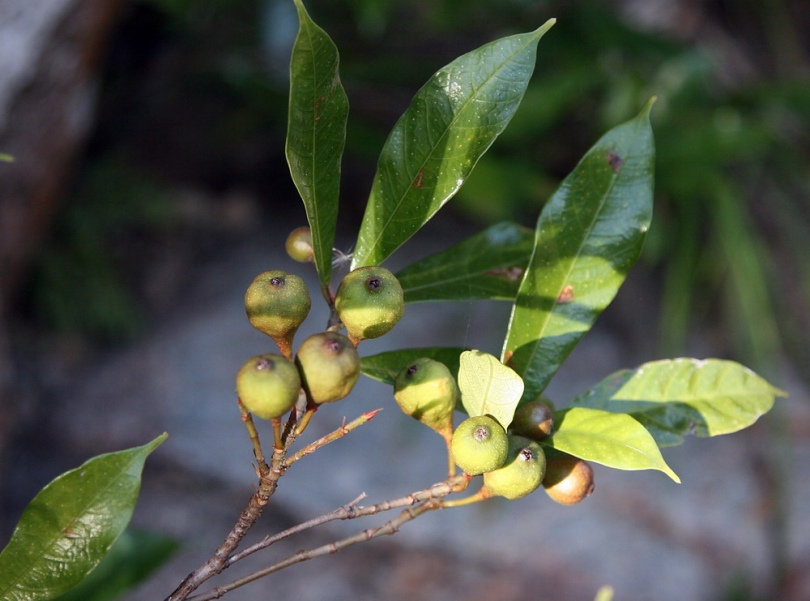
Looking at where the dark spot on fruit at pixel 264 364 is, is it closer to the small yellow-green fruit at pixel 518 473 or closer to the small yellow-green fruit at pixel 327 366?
the small yellow-green fruit at pixel 327 366

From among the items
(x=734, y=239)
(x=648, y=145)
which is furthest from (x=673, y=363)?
(x=734, y=239)

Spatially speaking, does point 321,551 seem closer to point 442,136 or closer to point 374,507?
point 374,507

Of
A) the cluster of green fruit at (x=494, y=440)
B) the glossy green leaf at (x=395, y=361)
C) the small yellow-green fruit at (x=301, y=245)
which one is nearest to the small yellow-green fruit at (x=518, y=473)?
the cluster of green fruit at (x=494, y=440)

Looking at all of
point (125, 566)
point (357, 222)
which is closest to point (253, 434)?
point (125, 566)

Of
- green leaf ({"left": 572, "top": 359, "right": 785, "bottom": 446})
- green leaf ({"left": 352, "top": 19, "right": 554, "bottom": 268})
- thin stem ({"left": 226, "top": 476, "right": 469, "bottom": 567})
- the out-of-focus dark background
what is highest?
green leaf ({"left": 352, "top": 19, "right": 554, "bottom": 268})

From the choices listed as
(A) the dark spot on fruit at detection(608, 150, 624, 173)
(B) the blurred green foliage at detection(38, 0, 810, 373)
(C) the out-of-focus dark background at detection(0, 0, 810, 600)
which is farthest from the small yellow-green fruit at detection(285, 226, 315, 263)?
(B) the blurred green foliage at detection(38, 0, 810, 373)

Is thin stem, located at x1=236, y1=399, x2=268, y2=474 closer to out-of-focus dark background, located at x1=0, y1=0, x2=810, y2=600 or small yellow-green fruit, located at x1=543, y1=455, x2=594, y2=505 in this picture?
small yellow-green fruit, located at x1=543, y1=455, x2=594, y2=505

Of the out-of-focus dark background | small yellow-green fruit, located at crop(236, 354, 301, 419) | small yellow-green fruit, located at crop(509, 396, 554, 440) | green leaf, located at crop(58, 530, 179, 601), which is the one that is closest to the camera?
small yellow-green fruit, located at crop(236, 354, 301, 419)
